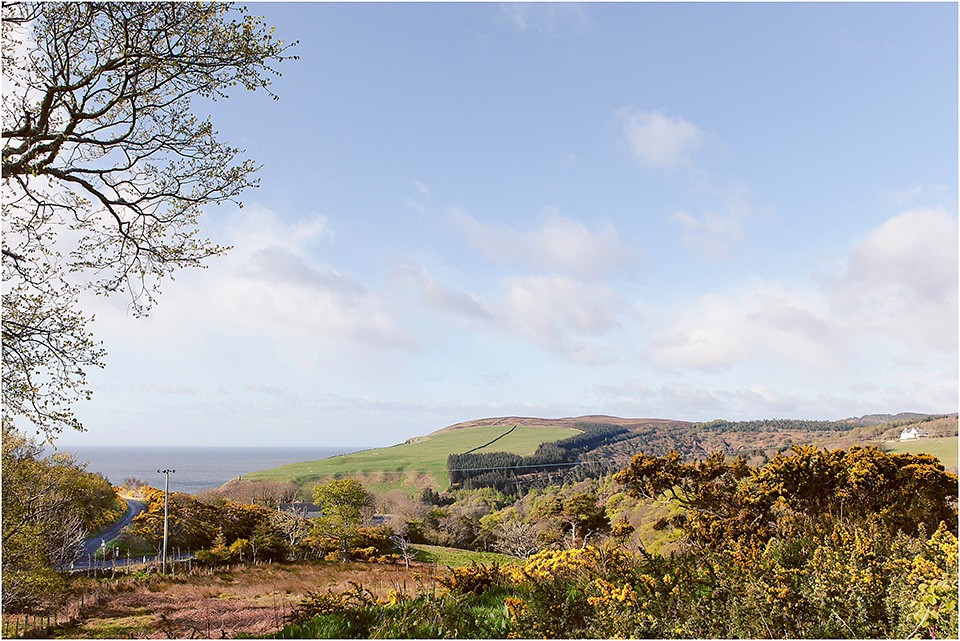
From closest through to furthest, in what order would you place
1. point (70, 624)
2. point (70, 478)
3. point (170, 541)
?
point (70, 624) < point (70, 478) < point (170, 541)

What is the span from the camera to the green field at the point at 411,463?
66.2 metres

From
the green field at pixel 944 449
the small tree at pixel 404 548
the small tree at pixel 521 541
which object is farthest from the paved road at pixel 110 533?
the green field at pixel 944 449

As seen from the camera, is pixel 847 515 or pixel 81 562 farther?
pixel 81 562

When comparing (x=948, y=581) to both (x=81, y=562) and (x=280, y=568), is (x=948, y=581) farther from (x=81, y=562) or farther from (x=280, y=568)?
(x=81, y=562)

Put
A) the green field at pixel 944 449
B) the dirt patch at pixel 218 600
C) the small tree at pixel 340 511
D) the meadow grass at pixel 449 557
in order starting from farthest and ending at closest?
the meadow grass at pixel 449 557
the small tree at pixel 340 511
the green field at pixel 944 449
the dirt patch at pixel 218 600

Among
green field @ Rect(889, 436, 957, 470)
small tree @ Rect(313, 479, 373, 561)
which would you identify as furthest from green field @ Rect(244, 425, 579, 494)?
green field @ Rect(889, 436, 957, 470)

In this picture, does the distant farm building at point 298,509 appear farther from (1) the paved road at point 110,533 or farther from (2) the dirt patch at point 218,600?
(1) the paved road at point 110,533

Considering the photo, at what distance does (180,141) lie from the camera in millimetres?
5035

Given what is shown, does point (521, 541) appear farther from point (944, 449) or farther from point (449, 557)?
point (449, 557)

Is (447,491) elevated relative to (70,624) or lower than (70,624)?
lower

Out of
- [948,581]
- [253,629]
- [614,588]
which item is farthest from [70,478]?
[948,581]

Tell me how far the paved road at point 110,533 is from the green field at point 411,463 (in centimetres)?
3324

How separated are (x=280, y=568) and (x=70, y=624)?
1153 centimetres

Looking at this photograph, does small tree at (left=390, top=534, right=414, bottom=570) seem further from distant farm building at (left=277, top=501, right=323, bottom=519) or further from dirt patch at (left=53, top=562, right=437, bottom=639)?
distant farm building at (left=277, top=501, right=323, bottom=519)
